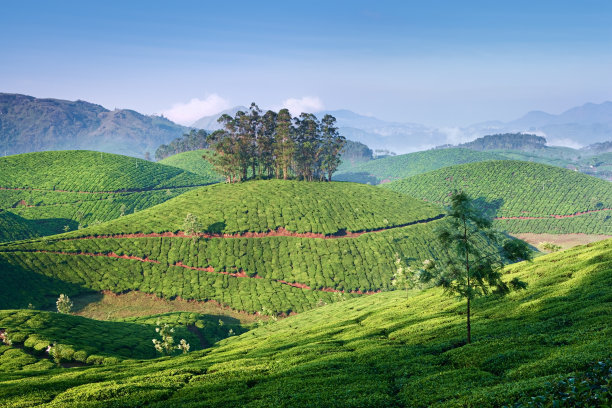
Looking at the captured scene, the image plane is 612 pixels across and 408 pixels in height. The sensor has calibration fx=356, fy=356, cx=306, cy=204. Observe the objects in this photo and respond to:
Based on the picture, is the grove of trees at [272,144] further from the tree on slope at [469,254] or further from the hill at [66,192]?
the tree on slope at [469,254]

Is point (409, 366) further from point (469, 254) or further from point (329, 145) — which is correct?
point (329, 145)

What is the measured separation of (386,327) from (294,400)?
2655cm

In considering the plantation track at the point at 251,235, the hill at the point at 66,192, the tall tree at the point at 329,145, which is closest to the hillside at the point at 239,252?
the plantation track at the point at 251,235

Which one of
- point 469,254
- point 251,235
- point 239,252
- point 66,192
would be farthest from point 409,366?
point 66,192

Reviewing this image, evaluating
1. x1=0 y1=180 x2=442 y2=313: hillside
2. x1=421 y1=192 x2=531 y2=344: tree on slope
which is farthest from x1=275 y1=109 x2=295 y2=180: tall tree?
x1=421 y1=192 x2=531 y2=344: tree on slope

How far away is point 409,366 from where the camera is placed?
3075 centimetres

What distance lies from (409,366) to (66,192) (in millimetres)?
188611

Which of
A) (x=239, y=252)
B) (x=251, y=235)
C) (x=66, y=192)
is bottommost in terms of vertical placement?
(x=239, y=252)

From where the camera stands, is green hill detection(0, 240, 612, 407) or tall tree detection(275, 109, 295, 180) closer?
green hill detection(0, 240, 612, 407)

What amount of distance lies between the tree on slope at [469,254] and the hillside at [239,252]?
6793 cm

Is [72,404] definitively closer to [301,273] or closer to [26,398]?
[26,398]

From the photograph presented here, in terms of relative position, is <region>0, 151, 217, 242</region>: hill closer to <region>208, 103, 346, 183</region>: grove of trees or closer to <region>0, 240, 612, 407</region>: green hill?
<region>208, 103, 346, 183</region>: grove of trees

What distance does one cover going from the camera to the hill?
501ft

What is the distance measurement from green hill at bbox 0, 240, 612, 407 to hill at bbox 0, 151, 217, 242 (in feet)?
413
